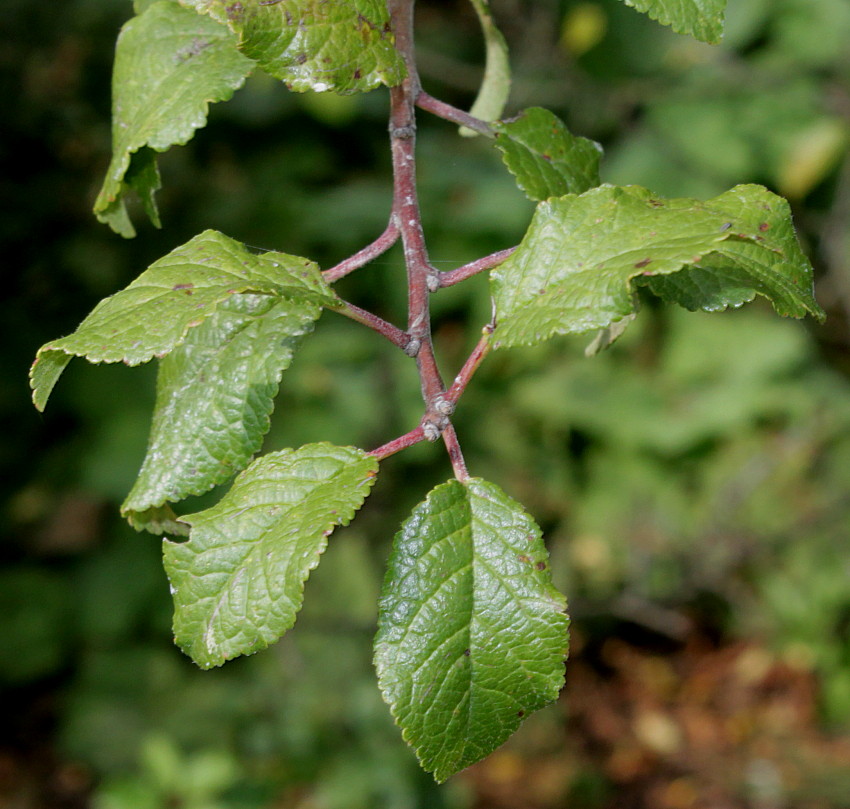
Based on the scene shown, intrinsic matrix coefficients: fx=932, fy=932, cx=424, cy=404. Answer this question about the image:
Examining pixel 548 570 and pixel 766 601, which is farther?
pixel 766 601

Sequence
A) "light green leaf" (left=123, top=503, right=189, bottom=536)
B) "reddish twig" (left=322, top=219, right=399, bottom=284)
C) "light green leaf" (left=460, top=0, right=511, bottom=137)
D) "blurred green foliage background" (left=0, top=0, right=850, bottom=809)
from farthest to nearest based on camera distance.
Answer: "blurred green foliage background" (left=0, top=0, right=850, bottom=809)
"light green leaf" (left=460, top=0, right=511, bottom=137)
"light green leaf" (left=123, top=503, right=189, bottom=536)
"reddish twig" (left=322, top=219, right=399, bottom=284)

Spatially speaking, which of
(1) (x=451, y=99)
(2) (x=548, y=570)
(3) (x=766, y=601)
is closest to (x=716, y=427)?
(3) (x=766, y=601)

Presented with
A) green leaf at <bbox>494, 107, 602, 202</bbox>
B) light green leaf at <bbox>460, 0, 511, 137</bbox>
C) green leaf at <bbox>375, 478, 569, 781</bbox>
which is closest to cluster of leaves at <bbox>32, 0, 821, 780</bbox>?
green leaf at <bbox>375, 478, 569, 781</bbox>

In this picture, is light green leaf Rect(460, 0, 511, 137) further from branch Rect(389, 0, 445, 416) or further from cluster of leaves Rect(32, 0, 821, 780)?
cluster of leaves Rect(32, 0, 821, 780)

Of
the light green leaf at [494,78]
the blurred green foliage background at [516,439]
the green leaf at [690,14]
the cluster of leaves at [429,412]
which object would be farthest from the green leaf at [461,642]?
the blurred green foliage background at [516,439]

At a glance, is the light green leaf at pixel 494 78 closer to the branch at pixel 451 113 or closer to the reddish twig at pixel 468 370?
the branch at pixel 451 113

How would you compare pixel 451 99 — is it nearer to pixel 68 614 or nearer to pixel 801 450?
pixel 801 450

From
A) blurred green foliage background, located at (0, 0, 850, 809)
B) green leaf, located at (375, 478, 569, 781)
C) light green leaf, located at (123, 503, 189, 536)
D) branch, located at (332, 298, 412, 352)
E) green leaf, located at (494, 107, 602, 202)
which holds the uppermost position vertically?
green leaf, located at (494, 107, 602, 202)
